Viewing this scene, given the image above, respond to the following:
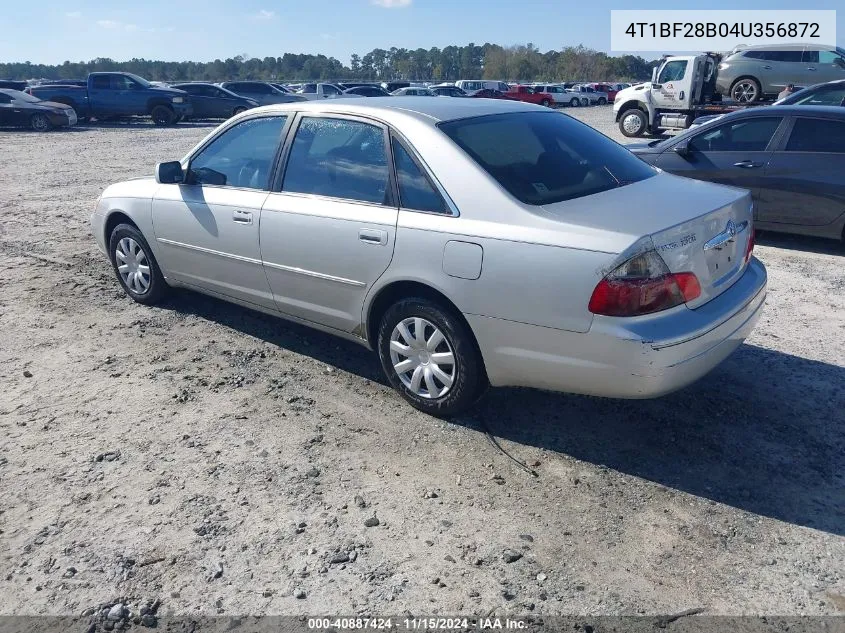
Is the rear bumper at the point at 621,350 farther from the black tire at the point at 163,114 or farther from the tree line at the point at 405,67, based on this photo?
the tree line at the point at 405,67

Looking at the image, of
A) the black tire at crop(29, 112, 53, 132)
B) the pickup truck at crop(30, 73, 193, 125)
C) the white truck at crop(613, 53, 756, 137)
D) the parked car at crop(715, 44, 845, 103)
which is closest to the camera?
the white truck at crop(613, 53, 756, 137)

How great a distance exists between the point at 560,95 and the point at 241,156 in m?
42.4

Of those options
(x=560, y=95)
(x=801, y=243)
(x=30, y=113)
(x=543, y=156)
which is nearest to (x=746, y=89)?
(x=801, y=243)

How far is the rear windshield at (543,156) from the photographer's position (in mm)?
3770

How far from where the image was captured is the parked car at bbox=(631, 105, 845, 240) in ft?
23.6

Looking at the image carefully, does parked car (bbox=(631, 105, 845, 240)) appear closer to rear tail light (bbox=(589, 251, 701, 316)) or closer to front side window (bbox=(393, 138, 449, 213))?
rear tail light (bbox=(589, 251, 701, 316))

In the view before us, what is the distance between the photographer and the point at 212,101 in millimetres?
27344

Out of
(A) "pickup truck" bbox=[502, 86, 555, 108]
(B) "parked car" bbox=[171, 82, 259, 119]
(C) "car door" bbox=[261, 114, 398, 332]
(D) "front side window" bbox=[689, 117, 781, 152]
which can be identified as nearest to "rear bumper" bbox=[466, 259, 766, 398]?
(C) "car door" bbox=[261, 114, 398, 332]

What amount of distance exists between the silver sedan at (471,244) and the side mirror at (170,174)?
0.02 m

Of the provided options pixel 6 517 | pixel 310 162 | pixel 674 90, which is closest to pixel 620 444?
pixel 310 162

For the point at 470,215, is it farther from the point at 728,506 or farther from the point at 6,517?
the point at 6,517

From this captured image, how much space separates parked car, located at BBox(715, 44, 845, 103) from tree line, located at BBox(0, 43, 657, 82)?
218 ft

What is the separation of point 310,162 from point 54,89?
86.6 ft

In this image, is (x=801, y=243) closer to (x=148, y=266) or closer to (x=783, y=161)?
(x=783, y=161)
